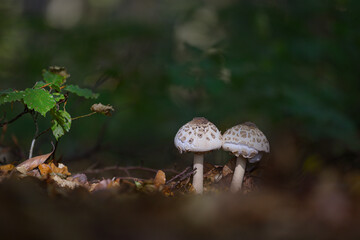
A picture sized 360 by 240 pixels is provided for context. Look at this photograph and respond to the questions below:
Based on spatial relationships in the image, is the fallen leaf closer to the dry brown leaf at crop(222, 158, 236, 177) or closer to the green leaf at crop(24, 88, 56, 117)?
the green leaf at crop(24, 88, 56, 117)

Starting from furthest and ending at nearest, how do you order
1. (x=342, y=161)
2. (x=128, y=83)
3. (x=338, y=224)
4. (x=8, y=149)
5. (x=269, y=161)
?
(x=128, y=83) → (x=342, y=161) → (x=8, y=149) → (x=269, y=161) → (x=338, y=224)

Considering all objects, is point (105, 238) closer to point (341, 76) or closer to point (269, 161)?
point (269, 161)

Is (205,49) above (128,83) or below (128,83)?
above

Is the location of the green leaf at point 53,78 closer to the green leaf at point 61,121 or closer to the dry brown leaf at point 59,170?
the green leaf at point 61,121

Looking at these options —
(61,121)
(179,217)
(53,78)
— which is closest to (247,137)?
(179,217)

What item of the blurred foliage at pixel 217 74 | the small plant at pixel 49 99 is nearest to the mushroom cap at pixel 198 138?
the small plant at pixel 49 99

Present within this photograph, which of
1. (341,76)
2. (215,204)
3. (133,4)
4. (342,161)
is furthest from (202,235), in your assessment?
(133,4)

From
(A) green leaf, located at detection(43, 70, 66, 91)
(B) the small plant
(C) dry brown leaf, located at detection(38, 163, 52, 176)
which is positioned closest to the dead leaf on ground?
(C) dry brown leaf, located at detection(38, 163, 52, 176)

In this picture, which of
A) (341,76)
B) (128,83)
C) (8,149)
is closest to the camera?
(8,149)
